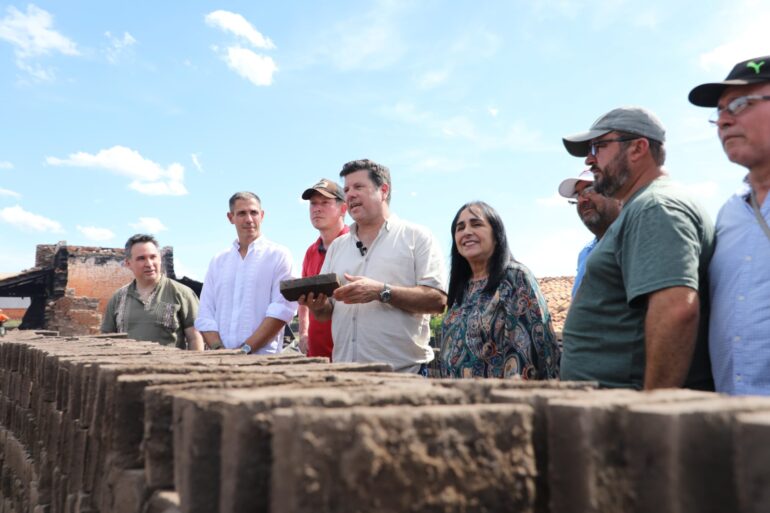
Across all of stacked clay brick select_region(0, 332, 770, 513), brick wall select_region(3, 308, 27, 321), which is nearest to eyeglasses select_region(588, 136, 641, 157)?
stacked clay brick select_region(0, 332, 770, 513)

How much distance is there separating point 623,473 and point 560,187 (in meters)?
3.71

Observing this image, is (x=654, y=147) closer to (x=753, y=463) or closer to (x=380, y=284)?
(x=380, y=284)

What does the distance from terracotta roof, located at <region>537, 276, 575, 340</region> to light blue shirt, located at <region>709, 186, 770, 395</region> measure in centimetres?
835

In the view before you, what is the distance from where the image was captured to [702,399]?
1087 mm

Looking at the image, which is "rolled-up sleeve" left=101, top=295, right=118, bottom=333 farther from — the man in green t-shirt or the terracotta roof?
the terracotta roof

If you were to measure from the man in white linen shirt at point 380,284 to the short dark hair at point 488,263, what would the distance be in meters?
0.07

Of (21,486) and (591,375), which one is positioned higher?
(591,375)

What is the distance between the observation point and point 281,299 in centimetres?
473

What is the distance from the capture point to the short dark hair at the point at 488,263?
11.9ft

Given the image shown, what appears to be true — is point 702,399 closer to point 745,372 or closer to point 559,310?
point 745,372

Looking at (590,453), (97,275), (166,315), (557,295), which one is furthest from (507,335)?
(97,275)

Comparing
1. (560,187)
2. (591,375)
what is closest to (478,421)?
(591,375)

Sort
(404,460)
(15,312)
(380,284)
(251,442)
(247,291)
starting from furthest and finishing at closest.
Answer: (15,312) < (247,291) < (380,284) < (251,442) < (404,460)

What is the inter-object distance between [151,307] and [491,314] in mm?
3079
